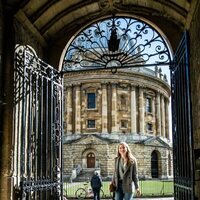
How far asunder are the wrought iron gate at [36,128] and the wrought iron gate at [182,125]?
2.53 m

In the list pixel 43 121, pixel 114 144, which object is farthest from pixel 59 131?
pixel 114 144

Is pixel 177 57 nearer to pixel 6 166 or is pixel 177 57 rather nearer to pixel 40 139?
pixel 40 139

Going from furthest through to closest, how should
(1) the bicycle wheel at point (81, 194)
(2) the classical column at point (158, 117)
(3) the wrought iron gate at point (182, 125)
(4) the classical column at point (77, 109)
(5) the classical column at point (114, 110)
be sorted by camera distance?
(2) the classical column at point (158, 117)
(5) the classical column at point (114, 110)
(4) the classical column at point (77, 109)
(1) the bicycle wheel at point (81, 194)
(3) the wrought iron gate at point (182, 125)

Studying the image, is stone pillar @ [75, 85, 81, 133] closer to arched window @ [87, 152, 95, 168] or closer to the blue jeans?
arched window @ [87, 152, 95, 168]

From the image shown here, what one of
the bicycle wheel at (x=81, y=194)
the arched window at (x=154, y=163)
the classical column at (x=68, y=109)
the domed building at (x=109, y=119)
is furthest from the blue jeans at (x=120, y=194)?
the arched window at (x=154, y=163)

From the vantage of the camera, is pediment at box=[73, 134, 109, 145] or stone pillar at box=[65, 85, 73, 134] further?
stone pillar at box=[65, 85, 73, 134]

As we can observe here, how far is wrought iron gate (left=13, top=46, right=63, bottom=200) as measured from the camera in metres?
7.43

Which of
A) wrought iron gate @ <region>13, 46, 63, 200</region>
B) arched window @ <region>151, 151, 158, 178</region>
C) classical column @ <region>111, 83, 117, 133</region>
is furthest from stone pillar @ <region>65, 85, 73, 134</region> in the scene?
wrought iron gate @ <region>13, 46, 63, 200</region>

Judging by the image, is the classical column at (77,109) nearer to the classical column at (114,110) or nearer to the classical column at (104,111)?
the classical column at (104,111)

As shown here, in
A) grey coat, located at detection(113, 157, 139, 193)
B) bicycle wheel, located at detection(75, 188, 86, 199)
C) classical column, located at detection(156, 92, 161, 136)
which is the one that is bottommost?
bicycle wheel, located at detection(75, 188, 86, 199)

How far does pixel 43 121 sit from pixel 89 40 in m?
2.14

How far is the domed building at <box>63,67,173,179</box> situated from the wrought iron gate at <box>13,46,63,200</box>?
39.7 metres

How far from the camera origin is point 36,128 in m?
7.97

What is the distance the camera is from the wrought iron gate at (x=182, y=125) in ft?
22.0
